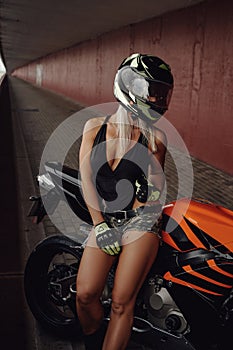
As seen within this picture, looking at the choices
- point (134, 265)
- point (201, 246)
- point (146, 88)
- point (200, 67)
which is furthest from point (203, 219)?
point (200, 67)

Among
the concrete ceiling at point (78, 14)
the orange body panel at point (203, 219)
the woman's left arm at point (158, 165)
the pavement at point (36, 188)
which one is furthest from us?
the concrete ceiling at point (78, 14)

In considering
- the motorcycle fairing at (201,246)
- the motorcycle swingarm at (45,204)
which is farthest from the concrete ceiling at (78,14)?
the motorcycle fairing at (201,246)

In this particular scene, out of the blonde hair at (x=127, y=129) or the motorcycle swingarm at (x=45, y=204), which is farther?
the motorcycle swingarm at (x=45, y=204)

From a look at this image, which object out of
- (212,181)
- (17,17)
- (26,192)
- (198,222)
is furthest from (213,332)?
(17,17)

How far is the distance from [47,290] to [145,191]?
134 centimetres

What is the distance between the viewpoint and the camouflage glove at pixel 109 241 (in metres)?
2.66

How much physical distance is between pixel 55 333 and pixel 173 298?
1200 mm

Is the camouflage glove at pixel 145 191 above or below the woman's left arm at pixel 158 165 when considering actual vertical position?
below

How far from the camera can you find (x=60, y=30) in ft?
76.7

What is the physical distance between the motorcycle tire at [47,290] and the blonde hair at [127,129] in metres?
1.03

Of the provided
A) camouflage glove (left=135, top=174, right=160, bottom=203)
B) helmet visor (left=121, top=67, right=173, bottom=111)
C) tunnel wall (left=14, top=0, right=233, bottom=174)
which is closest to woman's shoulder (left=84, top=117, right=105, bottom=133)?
helmet visor (left=121, top=67, right=173, bottom=111)

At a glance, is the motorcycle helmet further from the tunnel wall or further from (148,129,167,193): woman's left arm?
the tunnel wall

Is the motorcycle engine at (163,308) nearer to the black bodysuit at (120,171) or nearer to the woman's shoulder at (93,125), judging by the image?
the black bodysuit at (120,171)

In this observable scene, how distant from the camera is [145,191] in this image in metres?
2.74
